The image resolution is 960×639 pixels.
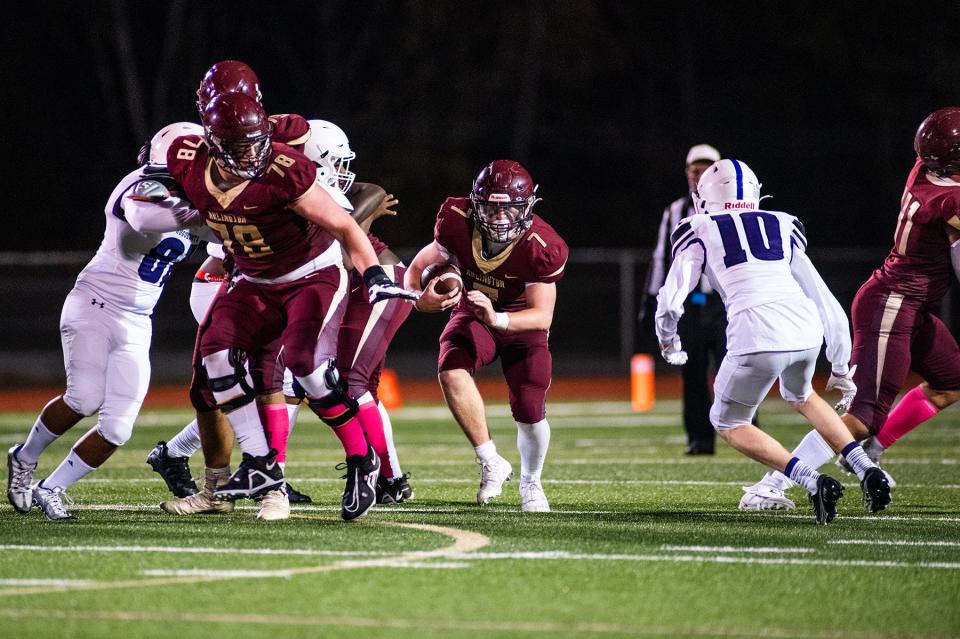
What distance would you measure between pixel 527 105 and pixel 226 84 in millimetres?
24862

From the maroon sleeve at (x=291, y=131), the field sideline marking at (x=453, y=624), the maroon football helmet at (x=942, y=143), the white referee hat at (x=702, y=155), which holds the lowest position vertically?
the field sideline marking at (x=453, y=624)

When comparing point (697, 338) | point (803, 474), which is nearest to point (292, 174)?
point (803, 474)

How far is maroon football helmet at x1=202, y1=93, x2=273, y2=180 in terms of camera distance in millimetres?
5879

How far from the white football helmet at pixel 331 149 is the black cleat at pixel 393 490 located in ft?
4.90

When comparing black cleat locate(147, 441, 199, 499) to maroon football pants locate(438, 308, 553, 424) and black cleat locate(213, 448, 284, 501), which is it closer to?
black cleat locate(213, 448, 284, 501)

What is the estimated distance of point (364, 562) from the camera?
5047mm

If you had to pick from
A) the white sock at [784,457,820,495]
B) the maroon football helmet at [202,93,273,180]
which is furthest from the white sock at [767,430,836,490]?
the maroon football helmet at [202,93,273,180]

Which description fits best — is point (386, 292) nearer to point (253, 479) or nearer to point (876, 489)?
point (253, 479)

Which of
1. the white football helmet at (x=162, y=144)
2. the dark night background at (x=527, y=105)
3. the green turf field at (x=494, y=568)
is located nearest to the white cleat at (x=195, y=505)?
the green turf field at (x=494, y=568)

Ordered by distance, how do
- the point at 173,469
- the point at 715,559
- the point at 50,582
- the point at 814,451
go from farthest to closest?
1. the point at 173,469
2. the point at 814,451
3. the point at 715,559
4. the point at 50,582

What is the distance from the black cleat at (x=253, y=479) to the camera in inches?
243

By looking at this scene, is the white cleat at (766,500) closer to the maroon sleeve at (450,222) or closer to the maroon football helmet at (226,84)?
the maroon sleeve at (450,222)

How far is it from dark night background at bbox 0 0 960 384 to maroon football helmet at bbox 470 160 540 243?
16089mm

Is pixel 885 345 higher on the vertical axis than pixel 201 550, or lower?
higher
